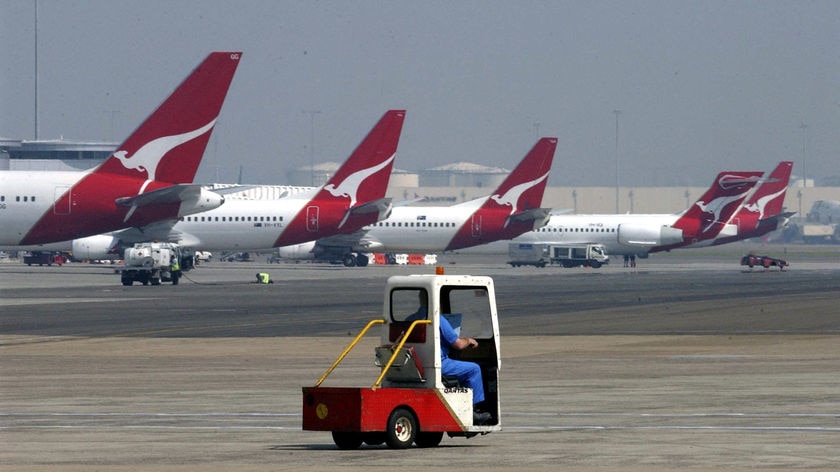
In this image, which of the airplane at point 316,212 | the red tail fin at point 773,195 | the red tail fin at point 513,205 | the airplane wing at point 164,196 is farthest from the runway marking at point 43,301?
the red tail fin at point 773,195

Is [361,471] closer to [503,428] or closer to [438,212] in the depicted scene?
[503,428]

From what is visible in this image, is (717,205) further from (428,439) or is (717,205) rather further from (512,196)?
(428,439)

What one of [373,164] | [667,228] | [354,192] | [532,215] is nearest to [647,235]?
[667,228]

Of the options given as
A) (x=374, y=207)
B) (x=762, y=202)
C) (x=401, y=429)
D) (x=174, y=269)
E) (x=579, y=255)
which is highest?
(x=762, y=202)

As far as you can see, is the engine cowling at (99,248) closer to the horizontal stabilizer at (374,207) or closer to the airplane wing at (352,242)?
the horizontal stabilizer at (374,207)

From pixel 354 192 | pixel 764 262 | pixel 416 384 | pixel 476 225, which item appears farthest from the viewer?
pixel 764 262

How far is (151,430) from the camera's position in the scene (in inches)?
888

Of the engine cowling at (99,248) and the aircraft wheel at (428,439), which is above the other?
the engine cowling at (99,248)

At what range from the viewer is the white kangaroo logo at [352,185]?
102188mm

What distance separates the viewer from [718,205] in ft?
447

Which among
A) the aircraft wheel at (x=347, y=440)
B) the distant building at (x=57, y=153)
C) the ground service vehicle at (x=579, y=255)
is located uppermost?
the distant building at (x=57, y=153)

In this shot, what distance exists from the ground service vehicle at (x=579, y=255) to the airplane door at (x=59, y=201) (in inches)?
2547

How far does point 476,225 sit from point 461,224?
67.6 inches

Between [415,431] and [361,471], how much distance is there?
100 inches
